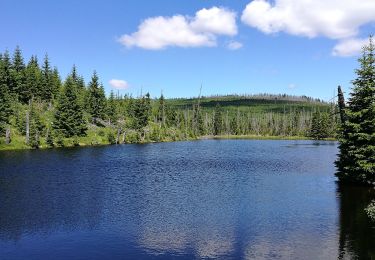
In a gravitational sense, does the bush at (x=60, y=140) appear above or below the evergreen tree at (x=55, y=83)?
below

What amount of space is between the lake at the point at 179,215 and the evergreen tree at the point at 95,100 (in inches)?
3197

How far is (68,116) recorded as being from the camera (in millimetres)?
127312

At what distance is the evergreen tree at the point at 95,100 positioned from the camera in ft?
497

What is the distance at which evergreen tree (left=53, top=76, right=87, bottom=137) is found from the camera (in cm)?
12619

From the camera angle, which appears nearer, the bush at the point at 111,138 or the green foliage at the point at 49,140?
the green foliage at the point at 49,140

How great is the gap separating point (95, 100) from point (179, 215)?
118726mm

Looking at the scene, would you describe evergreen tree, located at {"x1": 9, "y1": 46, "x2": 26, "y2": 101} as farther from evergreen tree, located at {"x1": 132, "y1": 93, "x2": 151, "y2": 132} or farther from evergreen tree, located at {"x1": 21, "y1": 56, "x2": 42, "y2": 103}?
evergreen tree, located at {"x1": 132, "y1": 93, "x2": 151, "y2": 132}

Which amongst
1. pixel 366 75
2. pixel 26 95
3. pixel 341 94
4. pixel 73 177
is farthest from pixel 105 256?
pixel 26 95

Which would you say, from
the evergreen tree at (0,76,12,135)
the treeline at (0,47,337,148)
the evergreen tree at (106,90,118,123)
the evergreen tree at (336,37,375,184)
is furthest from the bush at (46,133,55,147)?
the evergreen tree at (336,37,375,184)

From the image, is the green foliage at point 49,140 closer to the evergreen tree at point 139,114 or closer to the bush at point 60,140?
the bush at point 60,140

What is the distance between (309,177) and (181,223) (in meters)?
36.3

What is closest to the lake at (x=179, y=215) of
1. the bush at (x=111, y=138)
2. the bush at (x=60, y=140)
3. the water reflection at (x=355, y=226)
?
the water reflection at (x=355, y=226)

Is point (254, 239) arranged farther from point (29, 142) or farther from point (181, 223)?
point (29, 142)

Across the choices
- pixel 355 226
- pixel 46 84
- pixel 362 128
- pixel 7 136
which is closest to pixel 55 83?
pixel 46 84
